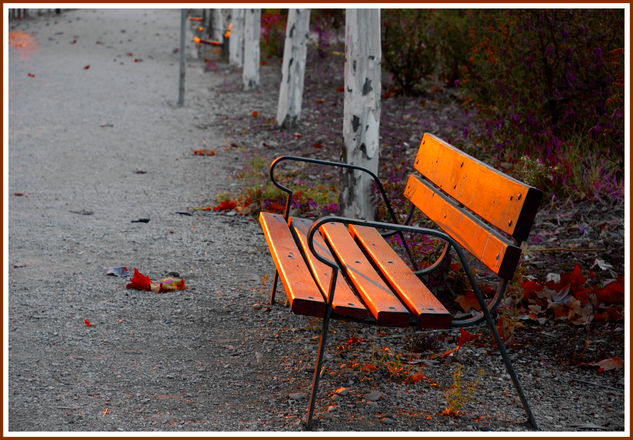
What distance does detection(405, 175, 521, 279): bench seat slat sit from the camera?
2602mm

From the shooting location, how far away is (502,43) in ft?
22.4

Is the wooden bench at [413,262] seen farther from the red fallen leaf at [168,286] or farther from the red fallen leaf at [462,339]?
the red fallen leaf at [168,286]

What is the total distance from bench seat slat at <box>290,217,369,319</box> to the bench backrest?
0.59m

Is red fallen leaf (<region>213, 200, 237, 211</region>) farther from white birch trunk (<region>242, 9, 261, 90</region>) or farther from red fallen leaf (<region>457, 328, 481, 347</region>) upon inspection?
white birch trunk (<region>242, 9, 261, 90</region>)

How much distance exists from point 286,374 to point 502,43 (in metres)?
4.98

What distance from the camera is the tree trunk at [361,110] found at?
4.74 m

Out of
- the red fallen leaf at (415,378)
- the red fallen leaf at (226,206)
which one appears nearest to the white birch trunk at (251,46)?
the red fallen leaf at (226,206)

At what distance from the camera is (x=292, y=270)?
2975 millimetres

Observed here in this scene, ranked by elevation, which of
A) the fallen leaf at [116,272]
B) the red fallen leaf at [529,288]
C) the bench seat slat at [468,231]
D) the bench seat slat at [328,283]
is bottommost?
the fallen leaf at [116,272]

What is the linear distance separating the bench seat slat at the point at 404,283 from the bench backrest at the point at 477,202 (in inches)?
11.3

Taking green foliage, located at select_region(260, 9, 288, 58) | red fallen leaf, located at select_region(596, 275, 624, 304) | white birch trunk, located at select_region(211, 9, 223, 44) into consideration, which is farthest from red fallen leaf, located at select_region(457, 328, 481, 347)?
white birch trunk, located at select_region(211, 9, 223, 44)

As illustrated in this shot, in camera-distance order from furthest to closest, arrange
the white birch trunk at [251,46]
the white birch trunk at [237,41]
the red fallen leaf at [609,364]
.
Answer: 1. the white birch trunk at [237,41]
2. the white birch trunk at [251,46]
3. the red fallen leaf at [609,364]

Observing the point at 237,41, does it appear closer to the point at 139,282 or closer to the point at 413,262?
the point at 139,282

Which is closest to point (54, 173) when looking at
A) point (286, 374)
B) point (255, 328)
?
point (255, 328)
